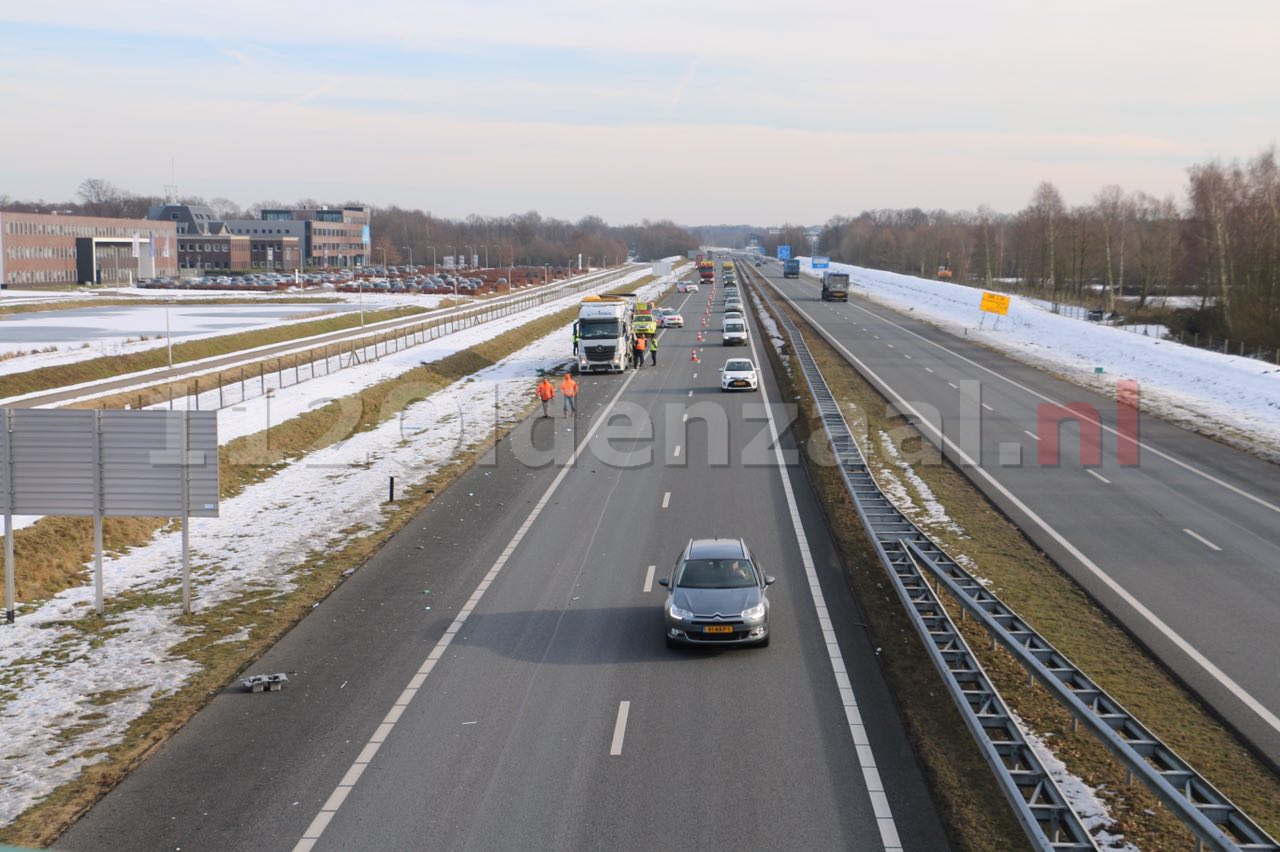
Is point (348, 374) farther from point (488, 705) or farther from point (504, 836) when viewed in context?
point (504, 836)

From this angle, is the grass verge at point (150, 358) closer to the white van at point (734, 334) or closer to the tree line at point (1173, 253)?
the white van at point (734, 334)

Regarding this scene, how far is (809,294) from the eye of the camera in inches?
4929

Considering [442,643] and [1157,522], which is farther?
[1157,522]

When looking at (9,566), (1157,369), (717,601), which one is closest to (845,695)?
(717,601)

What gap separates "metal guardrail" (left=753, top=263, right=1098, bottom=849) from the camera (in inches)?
406

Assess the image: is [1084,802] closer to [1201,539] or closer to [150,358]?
[1201,539]

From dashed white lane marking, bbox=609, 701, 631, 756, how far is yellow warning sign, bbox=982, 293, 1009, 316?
225ft

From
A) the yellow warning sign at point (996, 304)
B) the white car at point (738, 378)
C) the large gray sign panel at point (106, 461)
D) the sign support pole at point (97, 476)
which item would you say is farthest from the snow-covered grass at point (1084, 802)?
the yellow warning sign at point (996, 304)

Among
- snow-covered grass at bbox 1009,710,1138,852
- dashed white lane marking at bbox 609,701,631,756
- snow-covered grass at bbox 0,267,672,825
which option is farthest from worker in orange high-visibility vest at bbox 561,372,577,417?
snow-covered grass at bbox 1009,710,1138,852

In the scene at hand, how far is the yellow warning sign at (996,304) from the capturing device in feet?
258

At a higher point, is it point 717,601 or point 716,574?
point 716,574

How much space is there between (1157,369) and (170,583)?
44.4 metres

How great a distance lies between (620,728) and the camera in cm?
1356

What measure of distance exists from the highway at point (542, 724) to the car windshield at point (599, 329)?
28663 millimetres
